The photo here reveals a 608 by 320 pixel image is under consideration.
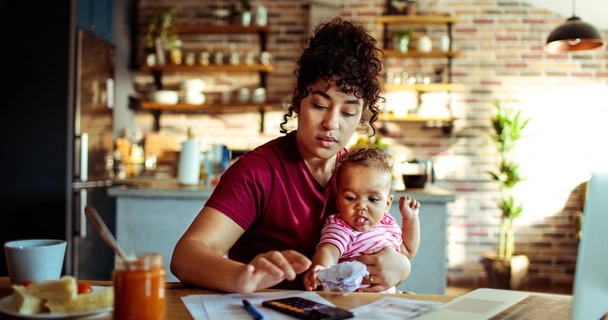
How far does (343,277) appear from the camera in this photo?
1172 millimetres

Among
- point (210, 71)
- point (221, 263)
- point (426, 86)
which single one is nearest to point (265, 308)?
point (221, 263)

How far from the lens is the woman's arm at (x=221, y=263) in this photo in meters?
A: 1.02

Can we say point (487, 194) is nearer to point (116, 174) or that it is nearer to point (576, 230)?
point (576, 230)

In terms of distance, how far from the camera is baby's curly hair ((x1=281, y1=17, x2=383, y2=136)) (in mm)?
1486

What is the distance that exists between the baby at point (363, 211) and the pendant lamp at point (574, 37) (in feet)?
8.95

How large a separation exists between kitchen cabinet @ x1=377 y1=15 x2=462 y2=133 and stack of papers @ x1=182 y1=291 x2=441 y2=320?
13.4 ft

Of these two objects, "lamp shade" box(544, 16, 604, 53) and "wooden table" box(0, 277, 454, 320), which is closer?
"wooden table" box(0, 277, 454, 320)

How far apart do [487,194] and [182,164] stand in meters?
3.20

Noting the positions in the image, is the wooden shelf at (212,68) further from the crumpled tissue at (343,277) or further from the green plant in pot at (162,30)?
the crumpled tissue at (343,277)

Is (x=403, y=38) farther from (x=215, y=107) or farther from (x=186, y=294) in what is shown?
(x=186, y=294)

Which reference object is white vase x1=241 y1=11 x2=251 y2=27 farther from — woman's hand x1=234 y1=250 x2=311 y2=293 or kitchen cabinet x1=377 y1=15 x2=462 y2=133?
woman's hand x1=234 y1=250 x2=311 y2=293

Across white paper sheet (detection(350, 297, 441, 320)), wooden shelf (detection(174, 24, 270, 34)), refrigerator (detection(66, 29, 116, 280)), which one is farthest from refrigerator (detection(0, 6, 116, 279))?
white paper sheet (detection(350, 297, 441, 320))

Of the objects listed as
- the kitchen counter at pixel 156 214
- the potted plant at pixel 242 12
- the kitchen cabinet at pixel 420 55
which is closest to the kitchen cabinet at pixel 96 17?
the potted plant at pixel 242 12

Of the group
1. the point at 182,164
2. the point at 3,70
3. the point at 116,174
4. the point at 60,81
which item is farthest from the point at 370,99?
the point at 116,174
